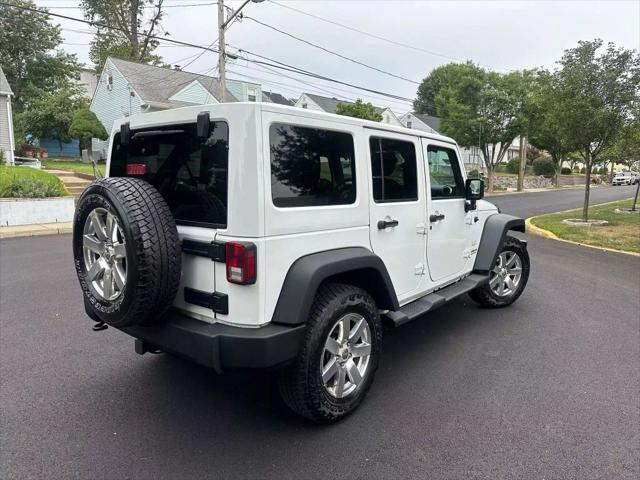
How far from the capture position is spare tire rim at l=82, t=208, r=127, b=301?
2492mm

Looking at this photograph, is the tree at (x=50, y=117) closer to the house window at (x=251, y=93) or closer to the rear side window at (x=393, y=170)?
the house window at (x=251, y=93)

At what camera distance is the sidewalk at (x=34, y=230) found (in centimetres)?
995

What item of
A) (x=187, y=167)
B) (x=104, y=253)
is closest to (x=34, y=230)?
(x=104, y=253)

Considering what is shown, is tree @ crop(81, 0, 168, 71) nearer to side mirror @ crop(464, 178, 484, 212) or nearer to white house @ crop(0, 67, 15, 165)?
white house @ crop(0, 67, 15, 165)

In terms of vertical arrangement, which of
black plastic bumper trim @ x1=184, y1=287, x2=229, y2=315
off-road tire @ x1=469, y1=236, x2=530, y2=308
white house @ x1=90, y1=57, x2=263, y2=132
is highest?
white house @ x1=90, y1=57, x2=263, y2=132

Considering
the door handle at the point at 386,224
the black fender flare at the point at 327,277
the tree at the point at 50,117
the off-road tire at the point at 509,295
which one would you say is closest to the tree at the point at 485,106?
the off-road tire at the point at 509,295

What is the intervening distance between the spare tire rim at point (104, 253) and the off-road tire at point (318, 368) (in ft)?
3.59

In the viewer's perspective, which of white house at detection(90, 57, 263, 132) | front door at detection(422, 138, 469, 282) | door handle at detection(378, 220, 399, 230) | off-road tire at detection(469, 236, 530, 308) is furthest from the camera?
white house at detection(90, 57, 263, 132)

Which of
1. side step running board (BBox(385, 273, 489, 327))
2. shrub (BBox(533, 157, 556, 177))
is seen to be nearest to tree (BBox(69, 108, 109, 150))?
side step running board (BBox(385, 273, 489, 327))

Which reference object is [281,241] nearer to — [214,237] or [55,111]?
[214,237]

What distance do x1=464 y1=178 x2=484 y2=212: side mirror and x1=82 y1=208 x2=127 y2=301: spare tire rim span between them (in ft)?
10.3

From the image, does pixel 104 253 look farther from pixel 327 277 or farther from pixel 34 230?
pixel 34 230

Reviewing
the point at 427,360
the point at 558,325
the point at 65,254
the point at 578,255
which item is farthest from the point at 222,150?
the point at 578,255

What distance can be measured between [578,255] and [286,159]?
7.93 m
